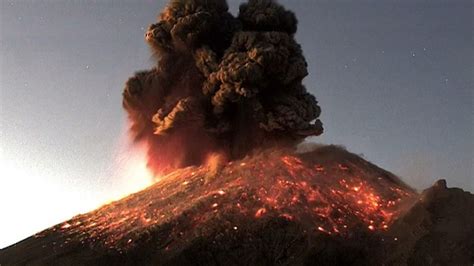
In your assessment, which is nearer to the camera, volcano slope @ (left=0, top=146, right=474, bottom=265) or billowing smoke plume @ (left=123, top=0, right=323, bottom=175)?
volcano slope @ (left=0, top=146, right=474, bottom=265)

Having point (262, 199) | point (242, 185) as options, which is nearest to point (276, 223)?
point (262, 199)

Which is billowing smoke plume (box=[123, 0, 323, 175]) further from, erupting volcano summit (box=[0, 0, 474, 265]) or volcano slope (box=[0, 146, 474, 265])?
volcano slope (box=[0, 146, 474, 265])

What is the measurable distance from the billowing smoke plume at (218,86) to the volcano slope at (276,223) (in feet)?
6.12

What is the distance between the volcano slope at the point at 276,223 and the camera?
21203 millimetres

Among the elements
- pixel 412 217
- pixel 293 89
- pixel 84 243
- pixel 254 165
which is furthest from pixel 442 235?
pixel 84 243

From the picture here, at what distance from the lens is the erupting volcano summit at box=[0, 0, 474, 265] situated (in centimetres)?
2145

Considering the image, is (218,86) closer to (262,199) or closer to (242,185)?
(242,185)

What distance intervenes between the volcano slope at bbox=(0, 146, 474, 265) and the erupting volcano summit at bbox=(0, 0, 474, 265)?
5cm

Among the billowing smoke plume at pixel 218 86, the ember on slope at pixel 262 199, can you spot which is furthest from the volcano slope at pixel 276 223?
the billowing smoke plume at pixel 218 86

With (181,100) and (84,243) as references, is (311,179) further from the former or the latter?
(84,243)

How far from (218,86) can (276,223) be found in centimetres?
867

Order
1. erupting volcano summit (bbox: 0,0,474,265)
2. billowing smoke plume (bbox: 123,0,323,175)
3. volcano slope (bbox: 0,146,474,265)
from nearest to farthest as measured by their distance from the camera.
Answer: volcano slope (bbox: 0,146,474,265)
erupting volcano summit (bbox: 0,0,474,265)
billowing smoke plume (bbox: 123,0,323,175)

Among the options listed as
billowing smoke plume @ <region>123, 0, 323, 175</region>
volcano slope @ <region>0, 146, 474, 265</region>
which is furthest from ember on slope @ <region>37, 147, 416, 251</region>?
billowing smoke plume @ <region>123, 0, 323, 175</region>

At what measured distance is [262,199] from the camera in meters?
24.3
